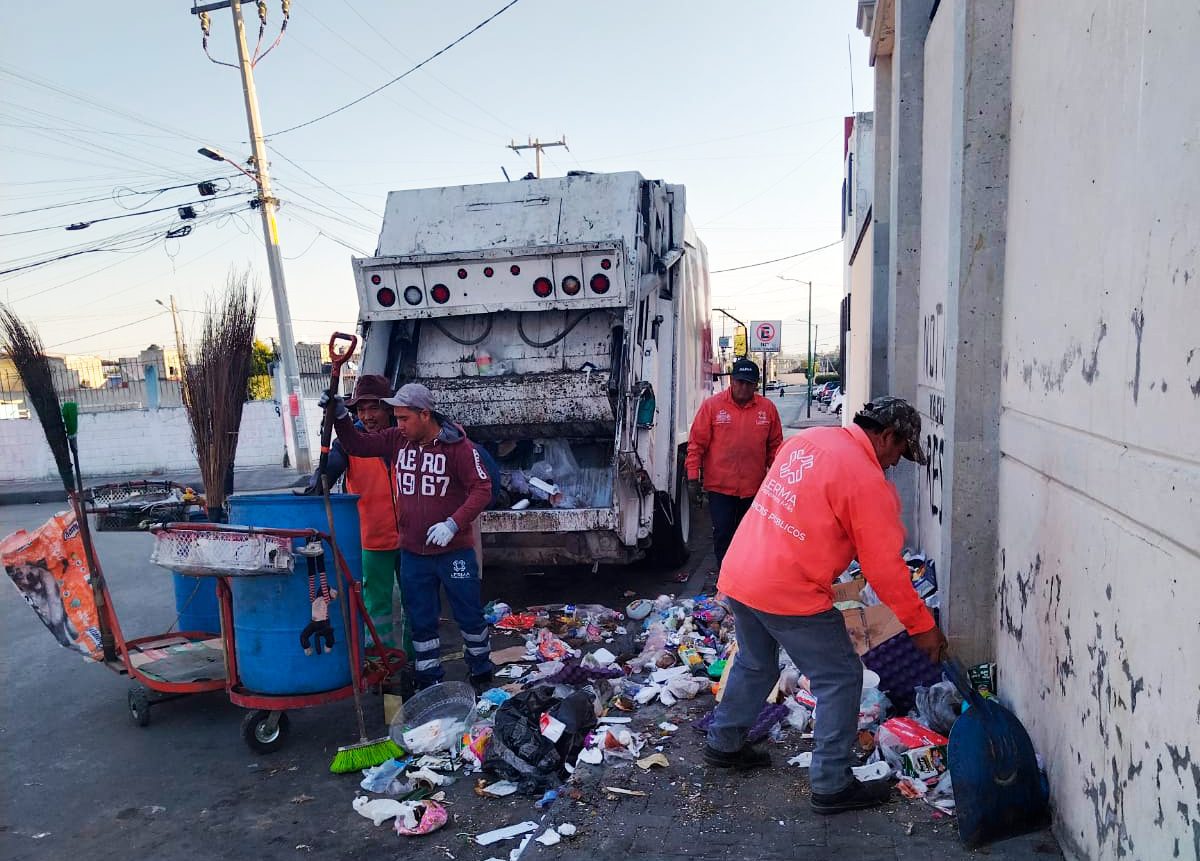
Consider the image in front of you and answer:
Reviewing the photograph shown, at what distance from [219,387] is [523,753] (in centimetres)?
302

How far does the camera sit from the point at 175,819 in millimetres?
3363

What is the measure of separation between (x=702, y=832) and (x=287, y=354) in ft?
42.1

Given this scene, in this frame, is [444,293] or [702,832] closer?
[702,832]

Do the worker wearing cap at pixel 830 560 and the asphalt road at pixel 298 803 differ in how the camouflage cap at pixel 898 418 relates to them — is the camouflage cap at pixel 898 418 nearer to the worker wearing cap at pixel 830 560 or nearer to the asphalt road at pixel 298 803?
the worker wearing cap at pixel 830 560

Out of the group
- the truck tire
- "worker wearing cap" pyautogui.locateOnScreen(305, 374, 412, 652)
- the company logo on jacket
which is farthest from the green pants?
the company logo on jacket

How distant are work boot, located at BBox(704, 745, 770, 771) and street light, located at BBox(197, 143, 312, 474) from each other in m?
12.1

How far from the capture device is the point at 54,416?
418 centimetres

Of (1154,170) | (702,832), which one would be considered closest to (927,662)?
(702,832)

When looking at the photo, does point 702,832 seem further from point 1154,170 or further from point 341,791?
point 1154,170

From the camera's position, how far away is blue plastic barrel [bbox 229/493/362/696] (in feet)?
12.5

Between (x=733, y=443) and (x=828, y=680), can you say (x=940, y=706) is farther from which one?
(x=733, y=443)

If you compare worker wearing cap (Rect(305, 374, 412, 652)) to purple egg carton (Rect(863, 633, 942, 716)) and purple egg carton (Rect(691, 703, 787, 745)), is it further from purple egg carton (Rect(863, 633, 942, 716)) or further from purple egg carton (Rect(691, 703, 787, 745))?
purple egg carton (Rect(863, 633, 942, 716))

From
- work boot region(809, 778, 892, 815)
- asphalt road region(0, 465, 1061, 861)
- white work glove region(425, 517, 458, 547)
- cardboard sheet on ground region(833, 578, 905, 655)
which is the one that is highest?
white work glove region(425, 517, 458, 547)

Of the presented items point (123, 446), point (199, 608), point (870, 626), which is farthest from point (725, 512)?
point (123, 446)
